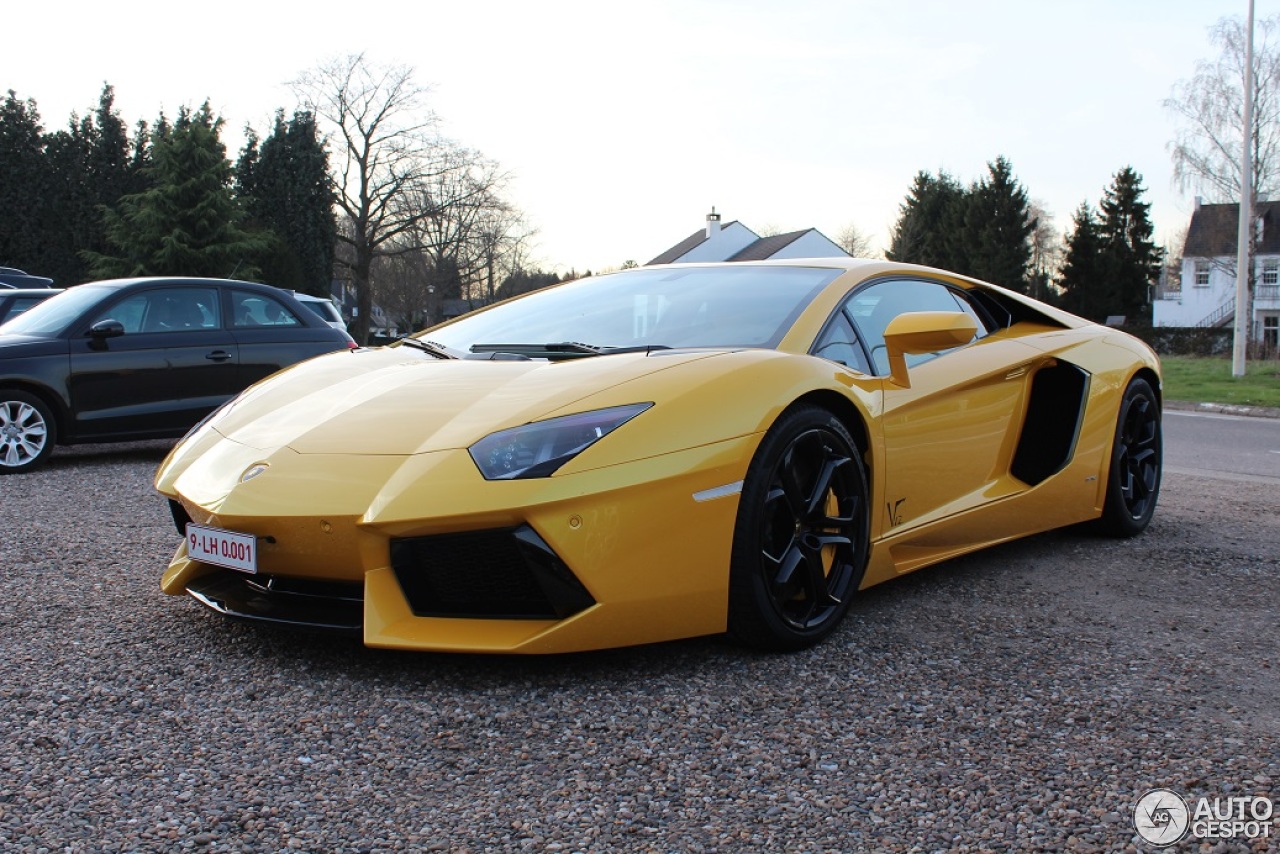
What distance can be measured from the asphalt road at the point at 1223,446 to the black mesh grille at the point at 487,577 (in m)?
4.93

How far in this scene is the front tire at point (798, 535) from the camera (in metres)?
2.86

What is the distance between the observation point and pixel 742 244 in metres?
67.6

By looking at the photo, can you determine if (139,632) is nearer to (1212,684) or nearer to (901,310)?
(901,310)

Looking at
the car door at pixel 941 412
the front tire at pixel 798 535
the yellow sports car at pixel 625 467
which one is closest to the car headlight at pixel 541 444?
the yellow sports car at pixel 625 467

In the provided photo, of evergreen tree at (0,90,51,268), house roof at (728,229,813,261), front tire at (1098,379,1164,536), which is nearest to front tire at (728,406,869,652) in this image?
front tire at (1098,379,1164,536)

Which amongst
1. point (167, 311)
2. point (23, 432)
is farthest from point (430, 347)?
point (167, 311)

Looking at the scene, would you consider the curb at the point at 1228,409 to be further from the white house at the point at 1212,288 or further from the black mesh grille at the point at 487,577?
the white house at the point at 1212,288

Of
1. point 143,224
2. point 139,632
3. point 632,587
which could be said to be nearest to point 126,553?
point 139,632

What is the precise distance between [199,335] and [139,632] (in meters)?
5.00

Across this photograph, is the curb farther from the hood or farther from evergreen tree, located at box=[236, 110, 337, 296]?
evergreen tree, located at box=[236, 110, 337, 296]

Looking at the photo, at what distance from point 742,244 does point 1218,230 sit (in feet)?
87.6

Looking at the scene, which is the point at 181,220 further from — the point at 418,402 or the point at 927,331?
the point at 927,331

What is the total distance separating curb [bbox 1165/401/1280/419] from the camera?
46.5ft

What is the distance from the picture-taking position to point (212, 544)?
2.85 m
